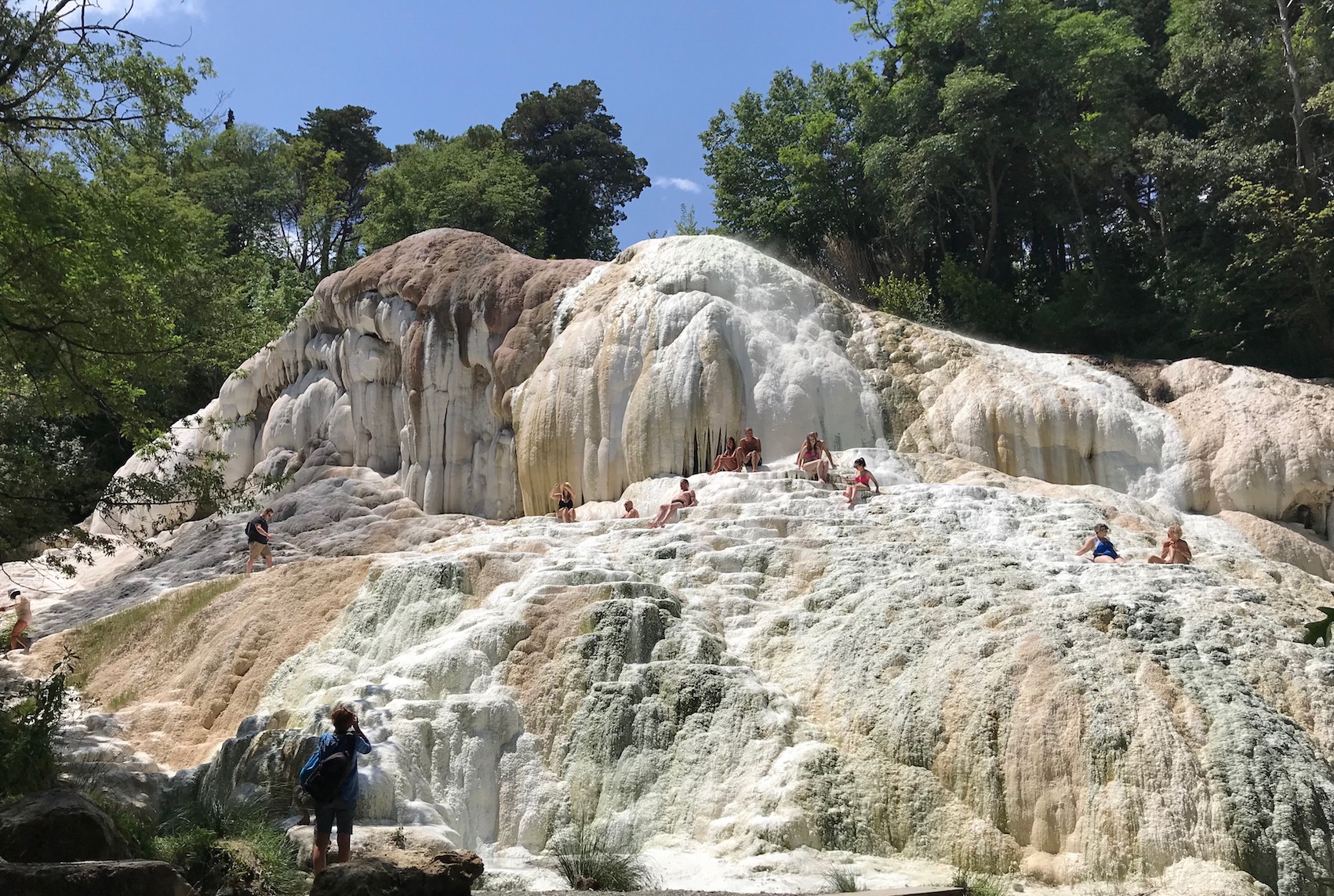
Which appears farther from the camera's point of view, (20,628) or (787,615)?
(20,628)

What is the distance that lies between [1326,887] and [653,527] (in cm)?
848

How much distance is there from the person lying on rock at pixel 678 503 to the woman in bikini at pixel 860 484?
2092 millimetres

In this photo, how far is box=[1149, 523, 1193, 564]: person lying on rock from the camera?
1283 centimetres

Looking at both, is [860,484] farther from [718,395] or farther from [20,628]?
[20,628]

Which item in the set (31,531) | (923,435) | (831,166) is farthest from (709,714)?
(831,166)

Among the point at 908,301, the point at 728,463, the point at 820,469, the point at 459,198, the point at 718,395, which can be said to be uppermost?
the point at 459,198

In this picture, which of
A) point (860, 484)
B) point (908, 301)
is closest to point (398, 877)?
point (860, 484)

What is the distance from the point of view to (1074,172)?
27.3 m

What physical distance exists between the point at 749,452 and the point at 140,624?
8.80 metres

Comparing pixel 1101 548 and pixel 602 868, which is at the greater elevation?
pixel 1101 548

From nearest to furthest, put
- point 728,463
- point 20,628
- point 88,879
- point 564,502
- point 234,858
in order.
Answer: point 88,879 < point 234,858 < point 20,628 < point 728,463 < point 564,502

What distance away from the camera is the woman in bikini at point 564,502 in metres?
17.4

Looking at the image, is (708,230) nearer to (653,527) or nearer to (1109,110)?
(1109,110)

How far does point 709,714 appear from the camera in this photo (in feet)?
34.0
